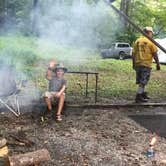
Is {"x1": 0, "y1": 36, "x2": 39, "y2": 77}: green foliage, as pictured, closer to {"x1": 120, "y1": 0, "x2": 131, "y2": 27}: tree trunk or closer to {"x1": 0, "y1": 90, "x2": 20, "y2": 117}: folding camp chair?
{"x1": 0, "y1": 90, "x2": 20, "y2": 117}: folding camp chair

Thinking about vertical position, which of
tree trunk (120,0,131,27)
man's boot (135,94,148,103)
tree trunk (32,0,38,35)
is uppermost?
tree trunk (120,0,131,27)

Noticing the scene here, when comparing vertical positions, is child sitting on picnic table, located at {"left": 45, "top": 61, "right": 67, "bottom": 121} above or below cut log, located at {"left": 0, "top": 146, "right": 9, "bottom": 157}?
above

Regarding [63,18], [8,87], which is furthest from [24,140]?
[63,18]

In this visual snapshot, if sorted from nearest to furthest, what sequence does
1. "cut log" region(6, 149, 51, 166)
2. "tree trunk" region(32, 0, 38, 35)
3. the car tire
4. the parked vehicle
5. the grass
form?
1. "cut log" region(6, 149, 51, 166)
2. "tree trunk" region(32, 0, 38, 35)
3. the grass
4. the parked vehicle
5. the car tire

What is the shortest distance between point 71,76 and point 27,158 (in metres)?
8.77

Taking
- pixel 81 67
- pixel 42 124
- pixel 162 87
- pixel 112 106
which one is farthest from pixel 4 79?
pixel 81 67

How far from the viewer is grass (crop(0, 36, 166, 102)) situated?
1017cm

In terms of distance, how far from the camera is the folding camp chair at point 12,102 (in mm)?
7281

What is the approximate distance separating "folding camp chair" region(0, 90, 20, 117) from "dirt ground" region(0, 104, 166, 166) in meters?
0.13

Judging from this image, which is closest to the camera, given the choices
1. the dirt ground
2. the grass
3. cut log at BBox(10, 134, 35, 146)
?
the dirt ground

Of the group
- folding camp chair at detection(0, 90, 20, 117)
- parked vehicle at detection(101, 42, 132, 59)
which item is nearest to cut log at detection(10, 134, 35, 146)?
folding camp chair at detection(0, 90, 20, 117)

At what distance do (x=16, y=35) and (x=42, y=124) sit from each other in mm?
4483

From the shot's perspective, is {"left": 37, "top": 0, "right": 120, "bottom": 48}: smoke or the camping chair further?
{"left": 37, "top": 0, "right": 120, "bottom": 48}: smoke

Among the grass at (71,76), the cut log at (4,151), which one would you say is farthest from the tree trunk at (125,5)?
the cut log at (4,151)
